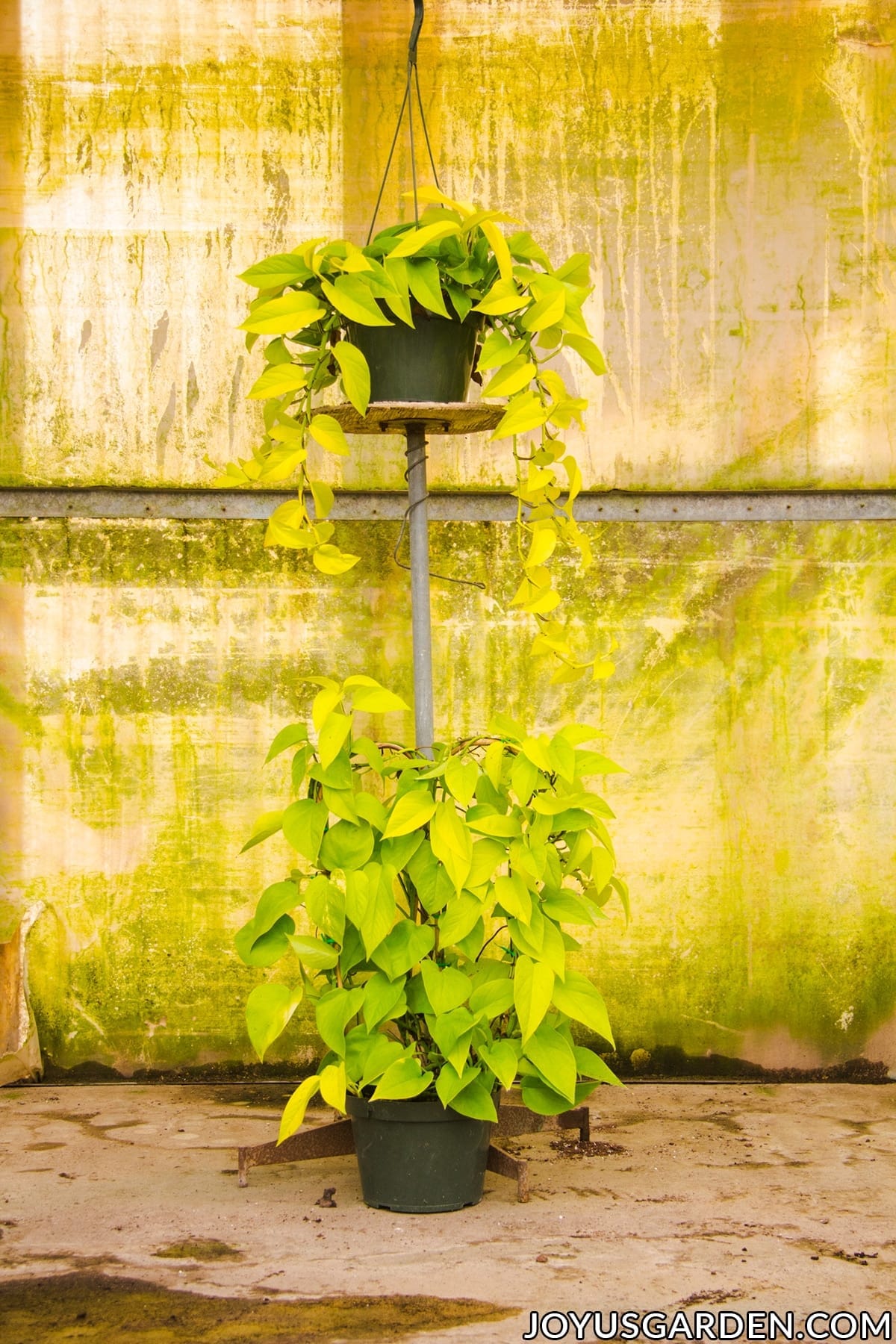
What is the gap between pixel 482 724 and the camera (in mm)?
2998

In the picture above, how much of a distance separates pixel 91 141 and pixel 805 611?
202cm

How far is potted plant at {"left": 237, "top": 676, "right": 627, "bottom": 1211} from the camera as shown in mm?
2049

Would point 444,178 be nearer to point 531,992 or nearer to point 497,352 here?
point 497,352

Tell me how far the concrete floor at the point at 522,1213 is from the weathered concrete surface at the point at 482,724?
0.25 metres

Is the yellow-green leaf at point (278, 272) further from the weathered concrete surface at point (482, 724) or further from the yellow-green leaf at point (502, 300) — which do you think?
the weathered concrete surface at point (482, 724)

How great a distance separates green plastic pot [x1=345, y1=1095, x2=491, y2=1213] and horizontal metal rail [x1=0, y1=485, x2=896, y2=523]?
140 centimetres

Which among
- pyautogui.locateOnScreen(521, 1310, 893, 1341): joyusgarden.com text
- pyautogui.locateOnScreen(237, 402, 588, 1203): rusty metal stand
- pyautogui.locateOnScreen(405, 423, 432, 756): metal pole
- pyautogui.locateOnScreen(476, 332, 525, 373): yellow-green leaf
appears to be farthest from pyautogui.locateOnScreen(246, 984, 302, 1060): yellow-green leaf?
pyautogui.locateOnScreen(476, 332, 525, 373): yellow-green leaf

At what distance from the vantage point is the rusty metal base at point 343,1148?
220cm

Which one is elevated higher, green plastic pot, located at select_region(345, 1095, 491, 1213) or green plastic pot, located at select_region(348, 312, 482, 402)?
green plastic pot, located at select_region(348, 312, 482, 402)

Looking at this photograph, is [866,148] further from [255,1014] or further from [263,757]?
[255,1014]

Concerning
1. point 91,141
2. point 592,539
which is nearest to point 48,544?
point 91,141

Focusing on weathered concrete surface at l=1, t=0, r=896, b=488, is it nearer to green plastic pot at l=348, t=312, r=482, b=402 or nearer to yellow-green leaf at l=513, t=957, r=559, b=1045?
green plastic pot at l=348, t=312, r=482, b=402

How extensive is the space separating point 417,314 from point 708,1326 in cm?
159

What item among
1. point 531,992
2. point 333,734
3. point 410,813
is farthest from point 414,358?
point 531,992
